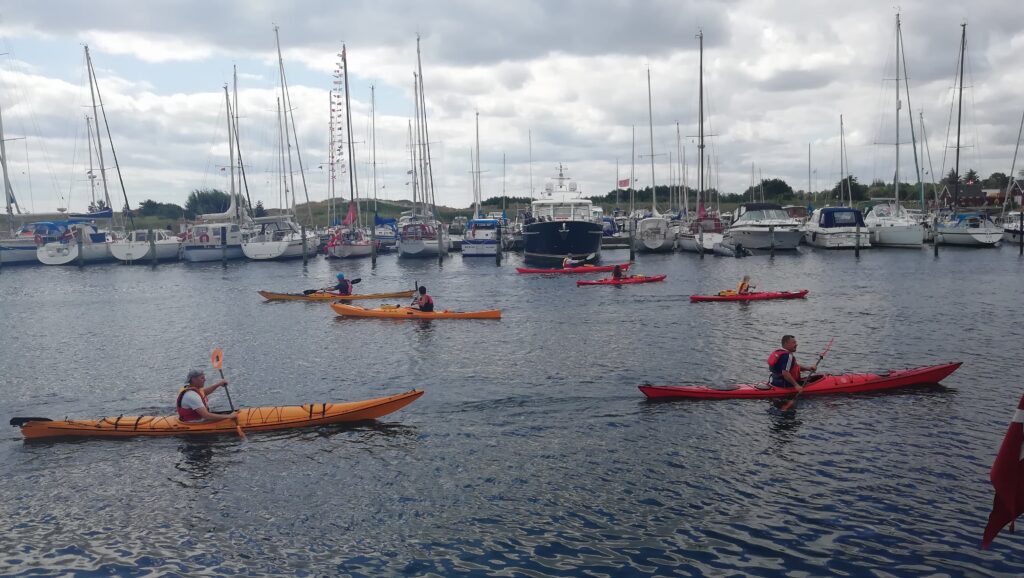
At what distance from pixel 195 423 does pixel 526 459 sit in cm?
725

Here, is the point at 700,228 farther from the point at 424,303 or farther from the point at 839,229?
the point at 424,303

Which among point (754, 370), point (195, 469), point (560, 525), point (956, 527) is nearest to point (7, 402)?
point (195, 469)

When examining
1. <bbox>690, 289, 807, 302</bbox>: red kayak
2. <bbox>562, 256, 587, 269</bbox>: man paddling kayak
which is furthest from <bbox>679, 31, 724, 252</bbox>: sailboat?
<bbox>690, 289, 807, 302</bbox>: red kayak

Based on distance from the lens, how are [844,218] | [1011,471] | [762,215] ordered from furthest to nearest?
[844,218] → [762,215] → [1011,471]

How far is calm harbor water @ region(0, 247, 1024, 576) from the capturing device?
10.9m

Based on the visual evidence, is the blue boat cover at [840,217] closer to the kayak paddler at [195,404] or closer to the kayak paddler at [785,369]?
the kayak paddler at [785,369]

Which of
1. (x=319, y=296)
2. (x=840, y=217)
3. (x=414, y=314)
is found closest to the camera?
(x=414, y=314)

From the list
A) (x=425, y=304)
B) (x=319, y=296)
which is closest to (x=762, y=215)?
(x=319, y=296)

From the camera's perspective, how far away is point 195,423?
1623 cm

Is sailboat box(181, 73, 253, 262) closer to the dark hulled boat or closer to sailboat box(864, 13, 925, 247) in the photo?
A: the dark hulled boat

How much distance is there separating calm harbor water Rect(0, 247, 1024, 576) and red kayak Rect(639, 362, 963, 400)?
0.31m

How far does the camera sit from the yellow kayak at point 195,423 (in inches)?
641

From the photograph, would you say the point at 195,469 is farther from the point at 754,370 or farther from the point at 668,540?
the point at 754,370

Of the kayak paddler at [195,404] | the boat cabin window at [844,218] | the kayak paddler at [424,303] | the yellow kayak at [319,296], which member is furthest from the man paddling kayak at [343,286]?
the boat cabin window at [844,218]
